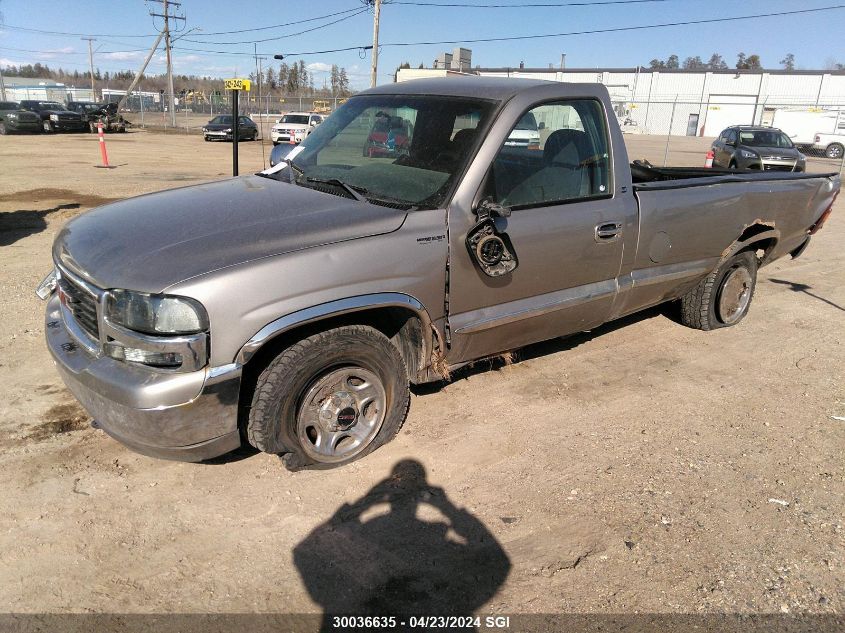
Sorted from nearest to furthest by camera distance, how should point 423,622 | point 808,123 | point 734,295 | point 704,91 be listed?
point 423,622, point 734,295, point 808,123, point 704,91

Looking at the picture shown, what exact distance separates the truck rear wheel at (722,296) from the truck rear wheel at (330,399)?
3.26 meters

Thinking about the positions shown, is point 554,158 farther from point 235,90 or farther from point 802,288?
point 802,288

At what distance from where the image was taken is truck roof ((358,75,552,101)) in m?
3.63

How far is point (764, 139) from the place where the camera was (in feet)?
63.9

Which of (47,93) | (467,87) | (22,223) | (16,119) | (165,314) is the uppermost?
(47,93)

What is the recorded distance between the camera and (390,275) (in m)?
3.03

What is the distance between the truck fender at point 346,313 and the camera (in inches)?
104

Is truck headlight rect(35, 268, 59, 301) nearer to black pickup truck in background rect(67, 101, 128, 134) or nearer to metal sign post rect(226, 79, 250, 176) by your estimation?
metal sign post rect(226, 79, 250, 176)

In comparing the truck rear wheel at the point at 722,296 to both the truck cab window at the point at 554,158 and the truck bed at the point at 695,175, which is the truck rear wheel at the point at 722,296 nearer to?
the truck bed at the point at 695,175

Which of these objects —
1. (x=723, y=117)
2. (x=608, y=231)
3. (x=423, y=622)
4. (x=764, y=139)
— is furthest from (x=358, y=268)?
(x=723, y=117)

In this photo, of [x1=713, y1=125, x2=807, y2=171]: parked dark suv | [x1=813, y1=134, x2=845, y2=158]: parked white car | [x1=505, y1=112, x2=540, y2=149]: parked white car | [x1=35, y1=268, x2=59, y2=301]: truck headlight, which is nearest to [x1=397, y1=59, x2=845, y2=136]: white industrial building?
[x1=813, y1=134, x2=845, y2=158]: parked white car

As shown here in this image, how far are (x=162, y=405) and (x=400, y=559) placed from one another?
1.21 meters

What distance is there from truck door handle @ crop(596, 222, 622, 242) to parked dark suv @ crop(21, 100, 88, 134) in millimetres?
37026

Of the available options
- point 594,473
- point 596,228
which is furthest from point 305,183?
point 594,473
